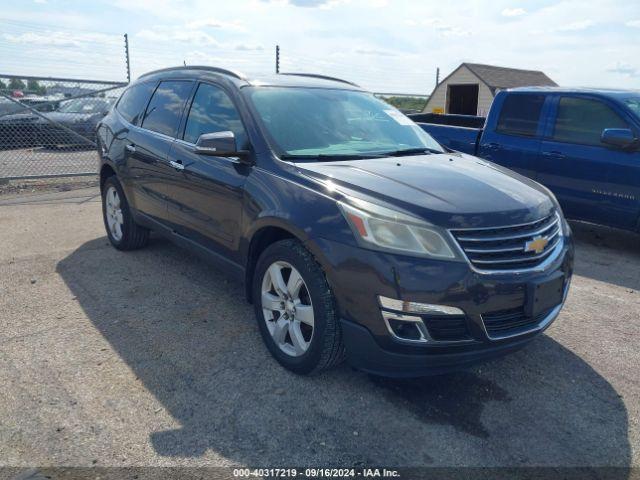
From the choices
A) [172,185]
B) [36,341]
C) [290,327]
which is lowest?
[36,341]

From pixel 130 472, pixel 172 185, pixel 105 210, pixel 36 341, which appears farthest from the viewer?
pixel 105 210

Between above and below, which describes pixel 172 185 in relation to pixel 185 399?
above

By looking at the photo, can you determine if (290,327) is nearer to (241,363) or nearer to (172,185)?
(241,363)

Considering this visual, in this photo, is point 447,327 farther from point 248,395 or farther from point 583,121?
point 583,121

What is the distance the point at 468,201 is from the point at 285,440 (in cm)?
156

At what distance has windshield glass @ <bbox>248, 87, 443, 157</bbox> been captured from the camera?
362 centimetres

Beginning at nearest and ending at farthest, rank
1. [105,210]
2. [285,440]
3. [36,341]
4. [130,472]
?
[130,472] < [285,440] < [36,341] < [105,210]

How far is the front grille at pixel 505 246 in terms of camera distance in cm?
274

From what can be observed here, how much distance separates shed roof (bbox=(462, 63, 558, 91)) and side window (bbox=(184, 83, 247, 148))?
1652cm

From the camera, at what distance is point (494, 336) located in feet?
9.16

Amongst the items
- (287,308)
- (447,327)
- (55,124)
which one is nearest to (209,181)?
(287,308)

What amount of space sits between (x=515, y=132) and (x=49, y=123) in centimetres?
821

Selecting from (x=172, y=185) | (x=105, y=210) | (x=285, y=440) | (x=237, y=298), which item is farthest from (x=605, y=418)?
(x=105, y=210)

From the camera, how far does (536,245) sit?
2.97m
